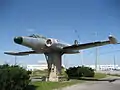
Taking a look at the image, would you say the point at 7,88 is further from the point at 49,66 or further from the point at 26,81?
the point at 49,66

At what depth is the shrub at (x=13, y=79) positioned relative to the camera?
57.7ft

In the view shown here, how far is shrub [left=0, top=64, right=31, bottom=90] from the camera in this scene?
17.6 metres

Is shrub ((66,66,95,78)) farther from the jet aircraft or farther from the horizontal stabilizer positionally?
the horizontal stabilizer

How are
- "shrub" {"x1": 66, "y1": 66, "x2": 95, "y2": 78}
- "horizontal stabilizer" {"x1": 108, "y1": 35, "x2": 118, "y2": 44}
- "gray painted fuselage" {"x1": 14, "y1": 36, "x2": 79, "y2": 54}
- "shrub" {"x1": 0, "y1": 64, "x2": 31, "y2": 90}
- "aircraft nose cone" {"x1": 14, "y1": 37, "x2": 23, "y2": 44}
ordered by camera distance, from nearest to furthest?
1. "shrub" {"x1": 0, "y1": 64, "x2": 31, "y2": 90}
2. "aircraft nose cone" {"x1": 14, "y1": 37, "x2": 23, "y2": 44}
3. "gray painted fuselage" {"x1": 14, "y1": 36, "x2": 79, "y2": 54}
4. "horizontal stabilizer" {"x1": 108, "y1": 35, "x2": 118, "y2": 44}
5. "shrub" {"x1": 66, "y1": 66, "x2": 95, "y2": 78}

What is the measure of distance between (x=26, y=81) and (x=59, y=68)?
584 inches

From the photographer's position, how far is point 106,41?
32219 mm

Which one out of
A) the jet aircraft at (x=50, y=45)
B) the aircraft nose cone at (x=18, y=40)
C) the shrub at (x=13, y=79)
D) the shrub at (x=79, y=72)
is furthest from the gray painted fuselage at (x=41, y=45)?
the shrub at (x=79, y=72)

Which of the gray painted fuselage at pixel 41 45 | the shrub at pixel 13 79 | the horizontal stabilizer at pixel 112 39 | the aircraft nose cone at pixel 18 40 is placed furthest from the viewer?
the horizontal stabilizer at pixel 112 39

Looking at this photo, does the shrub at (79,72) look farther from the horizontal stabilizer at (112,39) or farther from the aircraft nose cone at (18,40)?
the aircraft nose cone at (18,40)

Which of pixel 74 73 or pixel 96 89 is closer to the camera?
pixel 96 89

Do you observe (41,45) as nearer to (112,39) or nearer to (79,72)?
(112,39)

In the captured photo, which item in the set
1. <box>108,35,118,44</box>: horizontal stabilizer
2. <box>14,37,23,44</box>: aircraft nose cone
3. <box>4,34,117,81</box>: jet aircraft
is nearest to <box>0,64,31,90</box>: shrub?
<box>14,37,23,44</box>: aircraft nose cone

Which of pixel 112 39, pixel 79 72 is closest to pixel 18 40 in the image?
pixel 112 39

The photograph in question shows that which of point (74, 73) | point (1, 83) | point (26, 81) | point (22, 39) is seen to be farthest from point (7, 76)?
point (74, 73)
